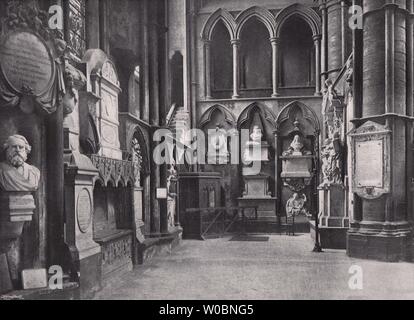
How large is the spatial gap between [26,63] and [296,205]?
38.9ft

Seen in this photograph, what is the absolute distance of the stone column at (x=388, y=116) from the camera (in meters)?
8.68

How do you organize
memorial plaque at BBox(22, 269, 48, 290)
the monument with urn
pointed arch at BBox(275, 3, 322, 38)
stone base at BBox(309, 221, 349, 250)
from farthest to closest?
1. pointed arch at BBox(275, 3, 322, 38)
2. the monument with urn
3. stone base at BBox(309, 221, 349, 250)
4. memorial plaque at BBox(22, 269, 48, 290)

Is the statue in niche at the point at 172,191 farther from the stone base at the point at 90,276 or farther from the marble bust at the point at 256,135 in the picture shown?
the stone base at the point at 90,276

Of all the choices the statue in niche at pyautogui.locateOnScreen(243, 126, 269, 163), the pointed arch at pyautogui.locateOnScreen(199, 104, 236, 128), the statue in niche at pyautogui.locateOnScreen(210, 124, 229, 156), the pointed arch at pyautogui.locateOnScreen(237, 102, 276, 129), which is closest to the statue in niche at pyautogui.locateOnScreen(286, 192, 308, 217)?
the statue in niche at pyautogui.locateOnScreen(243, 126, 269, 163)

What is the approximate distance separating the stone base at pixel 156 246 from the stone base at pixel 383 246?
3.90 m

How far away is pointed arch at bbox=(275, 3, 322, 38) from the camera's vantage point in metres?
16.0

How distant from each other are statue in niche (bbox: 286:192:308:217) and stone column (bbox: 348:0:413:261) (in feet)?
21.4

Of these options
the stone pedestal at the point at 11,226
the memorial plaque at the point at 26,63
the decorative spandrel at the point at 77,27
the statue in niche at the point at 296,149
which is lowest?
the stone pedestal at the point at 11,226

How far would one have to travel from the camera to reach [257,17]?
54.3ft

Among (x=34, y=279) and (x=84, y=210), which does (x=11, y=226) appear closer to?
(x=34, y=279)

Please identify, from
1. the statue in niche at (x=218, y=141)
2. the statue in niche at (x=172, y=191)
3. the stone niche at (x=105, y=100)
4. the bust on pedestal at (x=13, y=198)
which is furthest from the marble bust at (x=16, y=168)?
the statue in niche at (x=218, y=141)

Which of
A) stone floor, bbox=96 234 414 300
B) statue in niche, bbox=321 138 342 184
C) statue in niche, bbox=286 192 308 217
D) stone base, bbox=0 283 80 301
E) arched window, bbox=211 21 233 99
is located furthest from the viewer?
arched window, bbox=211 21 233 99

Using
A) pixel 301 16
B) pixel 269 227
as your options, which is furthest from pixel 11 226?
pixel 301 16

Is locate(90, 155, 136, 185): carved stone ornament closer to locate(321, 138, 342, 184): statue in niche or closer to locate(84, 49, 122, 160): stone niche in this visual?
locate(84, 49, 122, 160): stone niche
